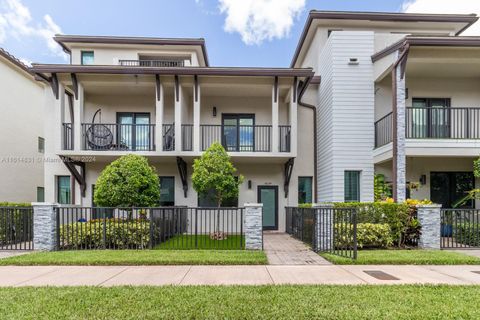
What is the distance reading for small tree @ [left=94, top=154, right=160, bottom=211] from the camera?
28.7 feet

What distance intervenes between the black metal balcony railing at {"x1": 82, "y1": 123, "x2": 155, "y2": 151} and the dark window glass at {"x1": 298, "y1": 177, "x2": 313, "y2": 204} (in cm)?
670

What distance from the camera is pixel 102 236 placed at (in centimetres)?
853

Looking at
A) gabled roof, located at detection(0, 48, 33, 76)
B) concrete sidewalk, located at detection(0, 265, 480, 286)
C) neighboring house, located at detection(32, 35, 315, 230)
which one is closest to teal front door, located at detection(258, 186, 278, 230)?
neighboring house, located at detection(32, 35, 315, 230)

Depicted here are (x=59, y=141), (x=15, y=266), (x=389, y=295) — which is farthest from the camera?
(x=59, y=141)

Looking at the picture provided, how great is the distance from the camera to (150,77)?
11.6 m

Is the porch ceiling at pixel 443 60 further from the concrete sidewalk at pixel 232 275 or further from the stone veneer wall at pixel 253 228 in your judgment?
the stone veneer wall at pixel 253 228

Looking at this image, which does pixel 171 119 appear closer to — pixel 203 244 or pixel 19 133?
pixel 203 244

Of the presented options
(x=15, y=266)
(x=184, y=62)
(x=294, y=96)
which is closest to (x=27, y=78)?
(x=184, y=62)

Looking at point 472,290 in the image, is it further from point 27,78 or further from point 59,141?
point 27,78

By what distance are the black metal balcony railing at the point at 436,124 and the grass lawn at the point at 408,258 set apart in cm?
453

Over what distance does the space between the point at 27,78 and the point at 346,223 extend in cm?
1723

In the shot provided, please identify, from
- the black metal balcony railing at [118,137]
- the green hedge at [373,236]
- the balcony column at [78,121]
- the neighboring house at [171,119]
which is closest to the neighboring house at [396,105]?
the neighboring house at [171,119]

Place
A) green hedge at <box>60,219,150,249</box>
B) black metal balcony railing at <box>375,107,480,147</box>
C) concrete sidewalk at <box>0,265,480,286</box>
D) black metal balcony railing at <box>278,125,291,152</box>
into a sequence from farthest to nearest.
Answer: black metal balcony railing at <box>278,125,291,152</box> → black metal balcony railing at <box>375,107,480,147</box> → green hedge at <box>60,219,150,249</box> → concrete sidewalk at <box>0,265,480,286</box>

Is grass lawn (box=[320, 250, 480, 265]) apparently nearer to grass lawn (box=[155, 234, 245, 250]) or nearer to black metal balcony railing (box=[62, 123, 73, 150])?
grass lawn (box=[155, 234, 245, 250])
